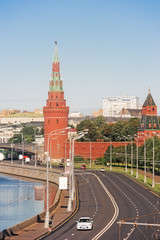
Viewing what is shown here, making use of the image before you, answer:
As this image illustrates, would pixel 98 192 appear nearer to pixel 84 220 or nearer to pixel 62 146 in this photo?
pixel 84 220

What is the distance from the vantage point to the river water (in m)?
74.3

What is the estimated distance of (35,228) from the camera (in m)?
49.7

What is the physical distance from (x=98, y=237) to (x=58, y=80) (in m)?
131

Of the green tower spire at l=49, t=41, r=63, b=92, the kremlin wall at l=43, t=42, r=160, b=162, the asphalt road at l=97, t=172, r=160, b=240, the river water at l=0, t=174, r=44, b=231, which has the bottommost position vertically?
the river water at l=0, t=174, r=44, b=231

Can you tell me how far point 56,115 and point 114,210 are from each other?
10923 centimetres

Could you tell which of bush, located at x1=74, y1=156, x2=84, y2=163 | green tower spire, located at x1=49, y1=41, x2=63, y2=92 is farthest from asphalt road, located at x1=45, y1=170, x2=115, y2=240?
green tower spire, located at x1=49, y1=41, x2=63, y2=92

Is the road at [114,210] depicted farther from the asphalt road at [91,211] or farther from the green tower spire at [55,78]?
the green tower spire at [55,78]

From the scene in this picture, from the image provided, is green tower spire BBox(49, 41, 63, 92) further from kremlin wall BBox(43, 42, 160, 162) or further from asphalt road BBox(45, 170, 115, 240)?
asphalt road BBox(45, 170, 115, 240)

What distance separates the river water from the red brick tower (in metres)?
37.2

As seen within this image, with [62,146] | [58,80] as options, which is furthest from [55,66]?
[62,146]

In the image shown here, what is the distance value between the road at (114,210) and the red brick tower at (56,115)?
205ft

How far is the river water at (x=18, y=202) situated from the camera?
244 ft

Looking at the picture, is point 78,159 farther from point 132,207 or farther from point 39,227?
point 39,227

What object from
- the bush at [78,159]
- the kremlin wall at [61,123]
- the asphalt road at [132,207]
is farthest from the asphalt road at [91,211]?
the kremlin wall at [61,123]
